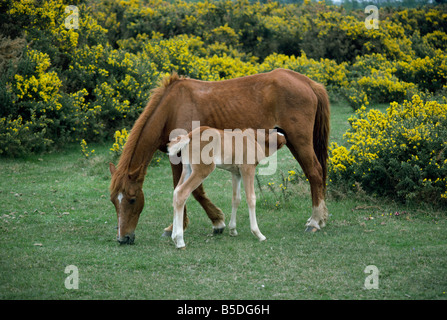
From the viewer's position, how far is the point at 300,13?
28625mm

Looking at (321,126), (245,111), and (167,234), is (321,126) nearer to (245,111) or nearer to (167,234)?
(245,111)

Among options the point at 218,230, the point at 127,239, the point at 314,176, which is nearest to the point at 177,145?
the point at 127,239

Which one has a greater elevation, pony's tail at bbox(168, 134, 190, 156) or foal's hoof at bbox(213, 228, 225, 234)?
pony's tail at bbox(168, 134, 190, 156)

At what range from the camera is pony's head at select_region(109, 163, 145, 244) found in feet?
22.8

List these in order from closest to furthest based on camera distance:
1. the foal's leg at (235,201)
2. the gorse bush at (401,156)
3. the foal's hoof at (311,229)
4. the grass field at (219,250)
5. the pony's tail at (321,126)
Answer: the grass field at (219,250) → the foal's leg at (235,201) → the foal's hoof at (311,229) → the pony's tail at (321,126) → the gorse bush at (401,156)

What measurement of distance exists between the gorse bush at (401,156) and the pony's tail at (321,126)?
1.10 meters

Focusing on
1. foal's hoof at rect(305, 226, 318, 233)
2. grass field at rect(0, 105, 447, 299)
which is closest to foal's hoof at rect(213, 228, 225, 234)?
grass field at rect(0, 105, 447, 299)

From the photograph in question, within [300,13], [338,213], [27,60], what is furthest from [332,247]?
[300,13]

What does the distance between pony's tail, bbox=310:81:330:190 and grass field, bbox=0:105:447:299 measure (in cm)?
105

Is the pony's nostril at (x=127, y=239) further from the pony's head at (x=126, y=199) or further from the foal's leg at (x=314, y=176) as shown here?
the foal's leg at (x=314, y=176)

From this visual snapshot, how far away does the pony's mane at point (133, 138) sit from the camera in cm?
696

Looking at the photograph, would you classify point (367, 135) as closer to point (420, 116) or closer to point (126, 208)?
point (420, 116)

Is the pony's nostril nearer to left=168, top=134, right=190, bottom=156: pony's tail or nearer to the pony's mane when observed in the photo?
the pony's mane

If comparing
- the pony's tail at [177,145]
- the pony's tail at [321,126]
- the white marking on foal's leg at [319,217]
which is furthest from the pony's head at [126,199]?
the pony's tail at [321,126]
